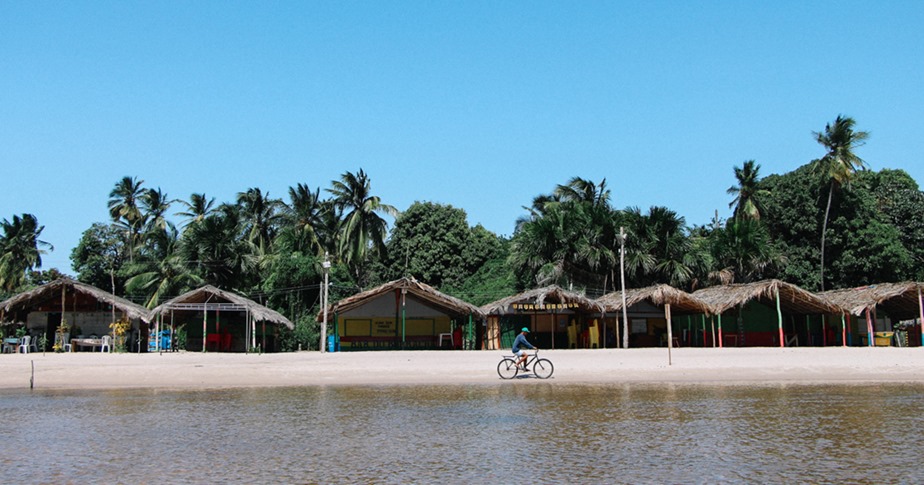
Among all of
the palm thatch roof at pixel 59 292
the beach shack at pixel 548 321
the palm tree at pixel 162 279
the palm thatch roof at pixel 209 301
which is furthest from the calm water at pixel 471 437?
the palm tree at pixel 162 279

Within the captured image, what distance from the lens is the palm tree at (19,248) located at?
2175 inches

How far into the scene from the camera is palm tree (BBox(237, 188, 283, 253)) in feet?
161

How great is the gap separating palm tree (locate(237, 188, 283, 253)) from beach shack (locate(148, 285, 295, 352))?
1316cm

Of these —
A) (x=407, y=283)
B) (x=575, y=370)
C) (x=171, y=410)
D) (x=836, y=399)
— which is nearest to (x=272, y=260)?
(x=407, y=283)

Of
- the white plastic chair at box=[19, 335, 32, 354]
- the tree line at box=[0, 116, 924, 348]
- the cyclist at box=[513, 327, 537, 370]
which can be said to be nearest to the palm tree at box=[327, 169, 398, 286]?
the tree line at box=[0, 116, 924, 348]

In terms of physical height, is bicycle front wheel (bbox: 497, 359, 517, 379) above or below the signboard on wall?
below

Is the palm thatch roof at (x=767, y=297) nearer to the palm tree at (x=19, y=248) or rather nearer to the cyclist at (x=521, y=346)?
the cyclist at (x=521, y=346)

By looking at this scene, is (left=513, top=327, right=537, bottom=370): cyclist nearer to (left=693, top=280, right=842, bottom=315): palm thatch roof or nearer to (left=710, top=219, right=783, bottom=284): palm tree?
(left=693, top=280, right=842, bottom=315): palm thatch roof

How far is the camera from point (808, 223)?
4384 cm

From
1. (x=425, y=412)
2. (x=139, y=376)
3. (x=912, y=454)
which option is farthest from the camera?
(x=139, y=376)

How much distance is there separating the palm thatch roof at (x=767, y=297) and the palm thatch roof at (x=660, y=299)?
0.49 metres

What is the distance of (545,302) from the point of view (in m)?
33.3

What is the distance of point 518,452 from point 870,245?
126 feet

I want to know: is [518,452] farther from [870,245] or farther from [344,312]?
[870,245]
